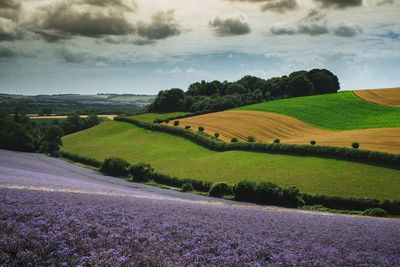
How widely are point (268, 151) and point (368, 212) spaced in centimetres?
2901

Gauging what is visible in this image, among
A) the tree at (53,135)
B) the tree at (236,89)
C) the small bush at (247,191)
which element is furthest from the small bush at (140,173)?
the tree at (236,89)

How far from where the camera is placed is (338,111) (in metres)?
117

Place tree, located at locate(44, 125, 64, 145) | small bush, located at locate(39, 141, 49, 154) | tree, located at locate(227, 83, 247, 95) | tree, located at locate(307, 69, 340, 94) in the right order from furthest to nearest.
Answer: tree, located at locate(227, 83, 247, 95)
tree, located at locate(307, 69, 340, 94)
tree, located at locate(44, 125, 64, 145)
small bush, located at locate(39, 141, 49, 154)

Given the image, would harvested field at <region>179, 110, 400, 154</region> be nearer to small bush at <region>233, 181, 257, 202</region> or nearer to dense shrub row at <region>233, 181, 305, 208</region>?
dense shrub row at <region>233, 181, 305, 208</region>

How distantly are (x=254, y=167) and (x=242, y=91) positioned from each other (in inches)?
3895

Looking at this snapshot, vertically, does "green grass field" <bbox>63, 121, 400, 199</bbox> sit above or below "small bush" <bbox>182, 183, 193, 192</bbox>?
above

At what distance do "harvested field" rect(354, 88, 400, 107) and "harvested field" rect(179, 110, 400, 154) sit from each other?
108 feet

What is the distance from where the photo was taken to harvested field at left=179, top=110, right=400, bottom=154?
230ft

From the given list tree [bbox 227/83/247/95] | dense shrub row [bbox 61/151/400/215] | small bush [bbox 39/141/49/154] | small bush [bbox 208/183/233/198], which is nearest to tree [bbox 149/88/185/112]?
tree [bbox 227/83/247/95]

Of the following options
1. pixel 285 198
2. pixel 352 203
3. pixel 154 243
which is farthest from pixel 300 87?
pixel 154 243

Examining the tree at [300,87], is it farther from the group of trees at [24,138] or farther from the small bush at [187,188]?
the small bush at [187,188]

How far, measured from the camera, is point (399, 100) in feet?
403

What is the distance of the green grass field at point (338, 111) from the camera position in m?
99.6

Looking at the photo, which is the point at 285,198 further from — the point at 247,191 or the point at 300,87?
the point at 300,87
